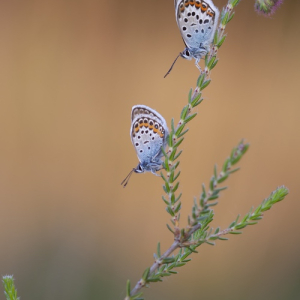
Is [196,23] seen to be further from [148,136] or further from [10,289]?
[10,289]

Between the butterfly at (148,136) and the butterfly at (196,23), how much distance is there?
0.11 metres

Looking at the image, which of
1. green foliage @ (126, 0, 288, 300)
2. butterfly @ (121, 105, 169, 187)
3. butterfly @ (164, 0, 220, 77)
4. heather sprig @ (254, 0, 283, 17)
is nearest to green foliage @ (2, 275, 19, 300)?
green foliage @ (126, 0, 288, 300)

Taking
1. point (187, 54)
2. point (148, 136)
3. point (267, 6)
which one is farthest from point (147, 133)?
point (267, 6)

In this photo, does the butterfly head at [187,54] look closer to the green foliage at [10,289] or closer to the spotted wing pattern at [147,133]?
the spotted wing pattern at [147,133]

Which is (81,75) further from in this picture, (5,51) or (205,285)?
(205,285)

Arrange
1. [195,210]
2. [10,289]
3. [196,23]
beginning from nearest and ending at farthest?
[195,210] < [10,289] < [196,23]

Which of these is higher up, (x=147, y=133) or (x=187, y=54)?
(x=187, y=54)

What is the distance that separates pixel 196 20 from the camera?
1.01 meters

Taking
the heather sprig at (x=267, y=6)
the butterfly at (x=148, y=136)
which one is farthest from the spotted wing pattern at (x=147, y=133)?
the heather sprig at (x=267, y=6)

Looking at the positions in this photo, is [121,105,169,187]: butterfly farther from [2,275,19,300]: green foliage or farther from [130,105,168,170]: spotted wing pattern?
[2,275,19,300]: green foliage

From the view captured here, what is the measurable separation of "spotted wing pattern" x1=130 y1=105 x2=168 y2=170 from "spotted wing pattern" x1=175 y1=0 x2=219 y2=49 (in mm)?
177

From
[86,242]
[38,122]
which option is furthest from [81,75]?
[86,242]

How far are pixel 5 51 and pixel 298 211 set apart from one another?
9.53 ft

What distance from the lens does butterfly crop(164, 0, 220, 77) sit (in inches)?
38.4
